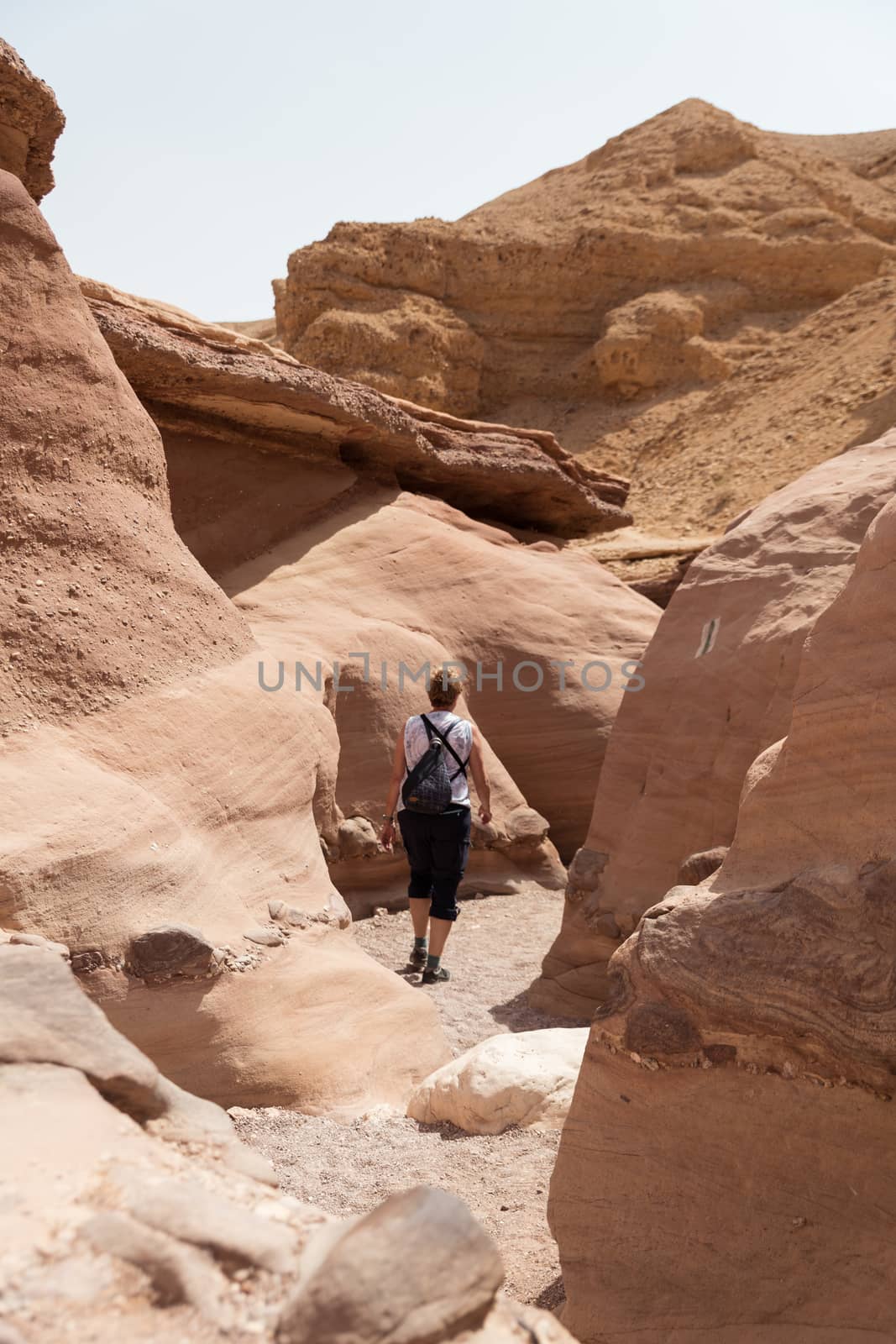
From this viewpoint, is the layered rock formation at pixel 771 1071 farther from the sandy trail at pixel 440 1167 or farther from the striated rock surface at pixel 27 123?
the striated rock surface at pixel 27 123

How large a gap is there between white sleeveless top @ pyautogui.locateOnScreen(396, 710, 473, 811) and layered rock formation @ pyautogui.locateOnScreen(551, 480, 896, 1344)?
2.82 metres

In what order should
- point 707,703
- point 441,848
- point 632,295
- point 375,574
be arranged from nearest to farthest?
point 707,703
point 441,848
point 375,574
point 632,295

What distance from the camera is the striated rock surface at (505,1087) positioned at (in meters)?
3.62

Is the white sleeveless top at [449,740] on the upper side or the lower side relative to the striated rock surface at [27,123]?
lower

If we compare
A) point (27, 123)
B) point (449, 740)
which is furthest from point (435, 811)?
point (27, 123)

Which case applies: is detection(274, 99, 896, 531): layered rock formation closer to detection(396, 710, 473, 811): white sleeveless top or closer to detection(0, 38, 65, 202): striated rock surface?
detection(396, 710, 473, 811): white sleeveless top

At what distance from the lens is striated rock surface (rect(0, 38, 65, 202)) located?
16.7 feet

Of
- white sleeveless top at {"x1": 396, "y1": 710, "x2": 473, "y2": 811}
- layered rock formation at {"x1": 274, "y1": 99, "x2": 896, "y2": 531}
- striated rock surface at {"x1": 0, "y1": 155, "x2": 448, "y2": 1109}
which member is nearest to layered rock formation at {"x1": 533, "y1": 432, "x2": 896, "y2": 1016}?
white sleeveless top at {"x1": 396, "y1": 710, "x2": 473, "y2": 811}

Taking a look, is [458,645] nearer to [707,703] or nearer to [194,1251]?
[707,703]

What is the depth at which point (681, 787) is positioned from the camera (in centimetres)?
496

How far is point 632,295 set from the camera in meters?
22.0

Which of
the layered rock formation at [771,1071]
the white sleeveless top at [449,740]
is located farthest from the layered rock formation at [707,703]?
the layered rock formation at [771,1071]

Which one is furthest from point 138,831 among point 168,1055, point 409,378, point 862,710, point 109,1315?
point 409,378

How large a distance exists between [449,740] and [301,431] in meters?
3.28
